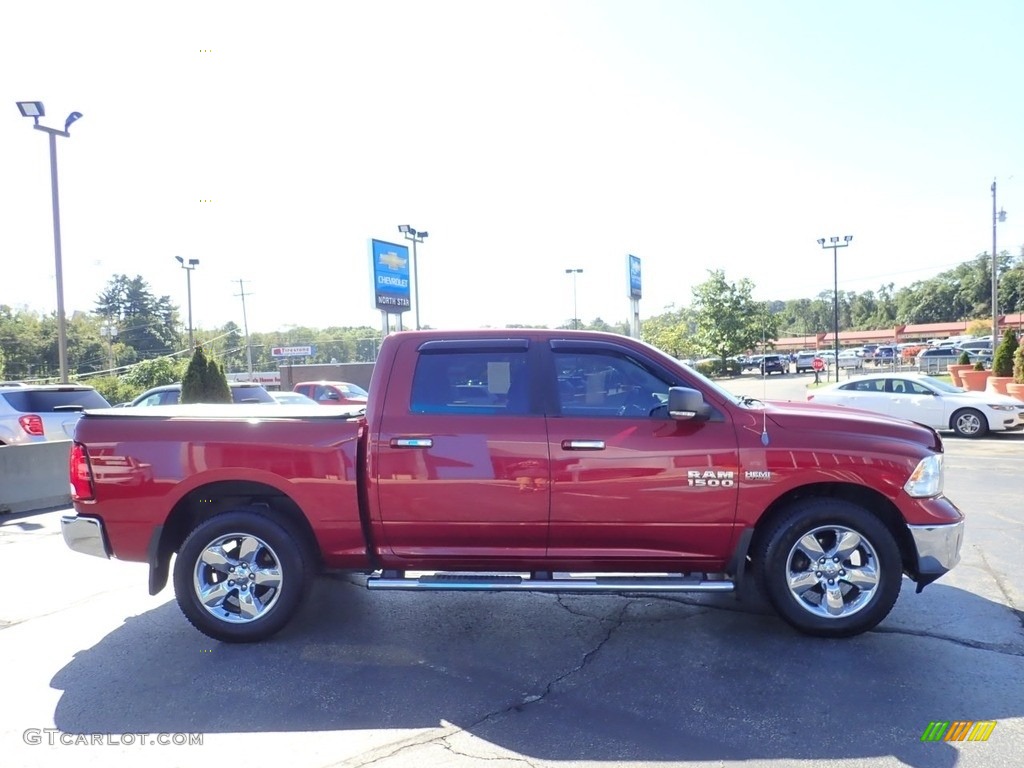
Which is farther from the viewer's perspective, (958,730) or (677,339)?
(677,339)

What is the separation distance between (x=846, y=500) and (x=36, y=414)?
11.4 metres

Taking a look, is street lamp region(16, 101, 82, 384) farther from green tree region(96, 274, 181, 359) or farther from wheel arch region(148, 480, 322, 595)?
green tree region(96, 274, 181, 359)

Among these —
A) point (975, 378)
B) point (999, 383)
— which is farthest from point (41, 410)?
point (975, 378)

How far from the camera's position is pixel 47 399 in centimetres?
1137

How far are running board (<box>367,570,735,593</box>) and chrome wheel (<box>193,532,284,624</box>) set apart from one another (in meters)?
0.69

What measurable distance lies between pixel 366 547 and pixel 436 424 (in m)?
0.92

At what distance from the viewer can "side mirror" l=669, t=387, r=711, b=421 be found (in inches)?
165

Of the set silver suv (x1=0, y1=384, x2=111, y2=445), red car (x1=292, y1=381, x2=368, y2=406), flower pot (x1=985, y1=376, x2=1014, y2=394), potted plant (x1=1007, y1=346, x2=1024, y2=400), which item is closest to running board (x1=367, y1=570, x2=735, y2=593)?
silver suv (x1=0, y1=384, x2=111, y2=445)

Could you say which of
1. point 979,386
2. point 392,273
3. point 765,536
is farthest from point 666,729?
point 979,386

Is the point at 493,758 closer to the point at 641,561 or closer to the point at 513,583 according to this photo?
the point at 513,583

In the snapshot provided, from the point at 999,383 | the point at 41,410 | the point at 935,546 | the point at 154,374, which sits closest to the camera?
the point at 935,546

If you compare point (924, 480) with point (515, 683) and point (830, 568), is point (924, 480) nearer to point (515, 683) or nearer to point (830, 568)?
point (830, 568)

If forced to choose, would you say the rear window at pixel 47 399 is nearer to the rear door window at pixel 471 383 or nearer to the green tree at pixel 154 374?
the rear door window at pixel 471 383

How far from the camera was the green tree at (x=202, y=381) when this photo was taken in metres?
16.5
